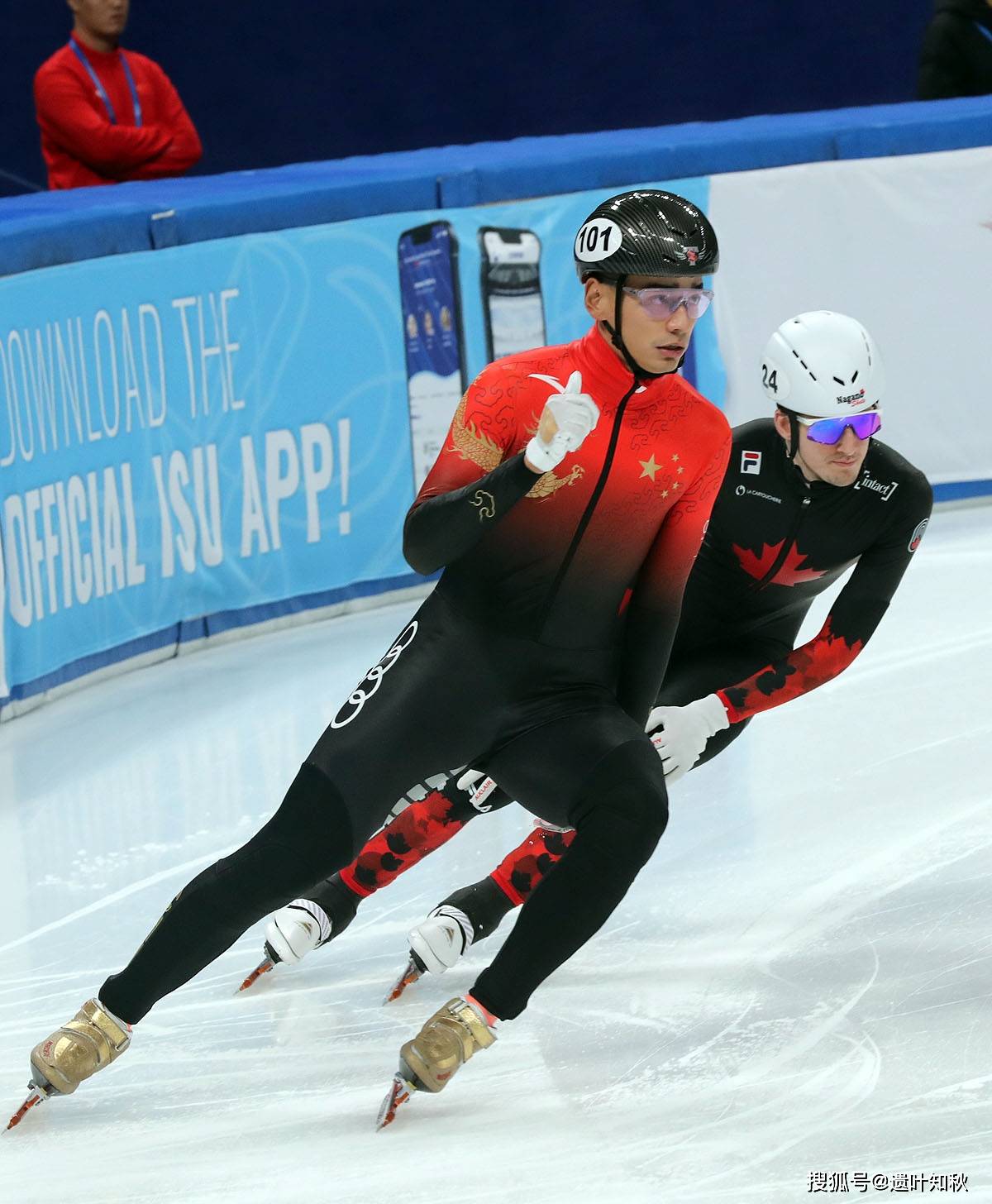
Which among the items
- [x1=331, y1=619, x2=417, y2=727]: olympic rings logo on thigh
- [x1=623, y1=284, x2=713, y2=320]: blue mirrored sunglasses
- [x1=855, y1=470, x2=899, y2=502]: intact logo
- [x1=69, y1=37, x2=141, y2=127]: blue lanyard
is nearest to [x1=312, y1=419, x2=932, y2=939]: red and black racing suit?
[x1=855, y1=470, x2=899, y2=502]: intact logo

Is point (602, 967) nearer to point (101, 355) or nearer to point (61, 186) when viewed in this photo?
point (101, 355)

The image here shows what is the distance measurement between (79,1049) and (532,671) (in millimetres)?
929

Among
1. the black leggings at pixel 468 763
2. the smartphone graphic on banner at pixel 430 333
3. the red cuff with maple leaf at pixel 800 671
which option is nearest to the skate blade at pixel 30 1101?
the black leggings at pixel 468 763

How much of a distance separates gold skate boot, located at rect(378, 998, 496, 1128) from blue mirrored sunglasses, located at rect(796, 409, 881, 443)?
134 cm

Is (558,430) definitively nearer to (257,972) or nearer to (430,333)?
(257,972)

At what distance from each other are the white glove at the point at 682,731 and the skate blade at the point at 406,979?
60 centimetres

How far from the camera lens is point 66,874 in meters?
4.50

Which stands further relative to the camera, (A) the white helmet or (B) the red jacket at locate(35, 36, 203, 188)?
(B) the red jacket at locate(35, 36, 203, 188)

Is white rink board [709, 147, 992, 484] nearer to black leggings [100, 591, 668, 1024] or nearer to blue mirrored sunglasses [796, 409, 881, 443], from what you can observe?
blue mirrored sunglasses [796, 409, 881, 443]

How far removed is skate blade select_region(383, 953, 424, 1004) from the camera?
382 cm

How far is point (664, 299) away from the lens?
3.20m

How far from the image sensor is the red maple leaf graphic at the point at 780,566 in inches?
163

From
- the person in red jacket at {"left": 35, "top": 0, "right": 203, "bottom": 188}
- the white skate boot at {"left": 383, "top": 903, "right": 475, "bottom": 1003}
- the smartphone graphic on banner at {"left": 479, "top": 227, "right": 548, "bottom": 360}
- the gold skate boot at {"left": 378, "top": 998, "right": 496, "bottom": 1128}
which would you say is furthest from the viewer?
the person in red jacket at {"left": 35, "top": 0, "right": 203, "bottom": 188}

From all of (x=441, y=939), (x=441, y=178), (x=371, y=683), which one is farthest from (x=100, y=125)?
(x=371, y=683)
